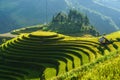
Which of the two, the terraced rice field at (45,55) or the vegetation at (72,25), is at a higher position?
the vegetation at (72,25)

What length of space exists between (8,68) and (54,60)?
1027cm

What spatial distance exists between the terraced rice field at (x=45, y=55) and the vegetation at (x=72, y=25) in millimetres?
60360

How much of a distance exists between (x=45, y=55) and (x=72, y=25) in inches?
3142

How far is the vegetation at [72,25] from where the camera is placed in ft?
472

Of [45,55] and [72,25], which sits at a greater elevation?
[72,25]

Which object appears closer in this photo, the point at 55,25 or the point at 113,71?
the point at 113,71

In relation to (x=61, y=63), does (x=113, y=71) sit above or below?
above

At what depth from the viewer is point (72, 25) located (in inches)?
5832

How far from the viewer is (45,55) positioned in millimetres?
69562

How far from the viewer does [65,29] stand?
144 meters

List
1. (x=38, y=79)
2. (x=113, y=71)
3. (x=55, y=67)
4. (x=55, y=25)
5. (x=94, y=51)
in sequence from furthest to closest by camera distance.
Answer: (x=55, y=25)
(x=94, y=51)
(x=55, y=67)
(x=38, y=79)
(x=113, y=71)

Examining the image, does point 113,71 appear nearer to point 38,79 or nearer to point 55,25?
point 38,79

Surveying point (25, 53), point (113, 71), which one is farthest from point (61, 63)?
point (113, 71)

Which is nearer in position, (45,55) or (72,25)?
(45,55)
